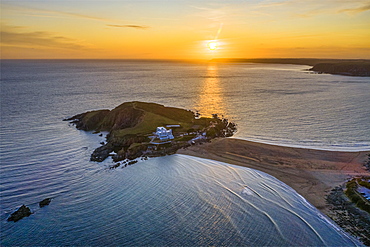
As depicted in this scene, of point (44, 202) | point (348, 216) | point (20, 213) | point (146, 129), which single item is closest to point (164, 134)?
point (146, 129)

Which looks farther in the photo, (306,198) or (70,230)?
(306,198)

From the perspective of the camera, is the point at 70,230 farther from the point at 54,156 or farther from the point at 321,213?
the point at 321,213

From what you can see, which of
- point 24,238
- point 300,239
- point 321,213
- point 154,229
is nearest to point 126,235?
point 154,229

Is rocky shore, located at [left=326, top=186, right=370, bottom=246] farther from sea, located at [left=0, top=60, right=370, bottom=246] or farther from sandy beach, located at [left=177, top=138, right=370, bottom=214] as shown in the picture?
sea, located at [left=0, top=60, right=370, bottom=246]

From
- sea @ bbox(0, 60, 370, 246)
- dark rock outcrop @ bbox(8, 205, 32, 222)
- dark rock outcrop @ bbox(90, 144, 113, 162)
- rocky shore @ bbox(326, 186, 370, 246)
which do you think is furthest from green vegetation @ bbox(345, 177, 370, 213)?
dark rock outcrop @ bbox(8, 205, 32, 222)

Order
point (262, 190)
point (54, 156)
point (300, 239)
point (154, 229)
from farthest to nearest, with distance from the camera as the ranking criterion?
point (54, 156), point (262, 190), point (154, 229), point (300, 239)

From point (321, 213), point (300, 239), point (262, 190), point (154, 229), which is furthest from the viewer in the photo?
point (262, 190)
